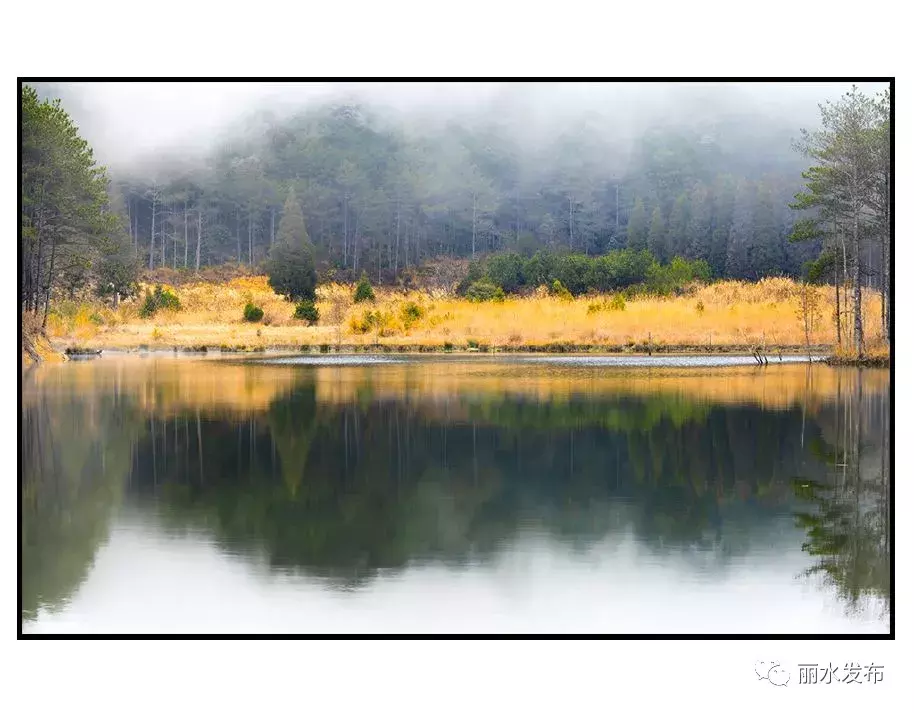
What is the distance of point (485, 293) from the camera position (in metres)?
44.0

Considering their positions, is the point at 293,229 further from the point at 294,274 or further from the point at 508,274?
the point at 508,274

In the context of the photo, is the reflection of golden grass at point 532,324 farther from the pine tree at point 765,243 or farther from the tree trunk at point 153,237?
the tree trunk at point 153,237

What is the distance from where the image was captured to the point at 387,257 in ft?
220

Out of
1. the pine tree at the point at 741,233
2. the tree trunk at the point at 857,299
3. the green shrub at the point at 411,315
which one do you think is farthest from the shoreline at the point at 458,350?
the pine tree at the point at 741,233

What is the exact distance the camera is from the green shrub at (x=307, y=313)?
39.7 meters

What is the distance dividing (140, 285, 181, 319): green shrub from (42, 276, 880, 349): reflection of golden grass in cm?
35

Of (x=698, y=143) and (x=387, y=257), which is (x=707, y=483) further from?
(x=698, y=143)

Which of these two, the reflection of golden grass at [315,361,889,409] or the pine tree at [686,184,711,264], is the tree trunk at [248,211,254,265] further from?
the reflection of golden grass at [315,361,889,409]

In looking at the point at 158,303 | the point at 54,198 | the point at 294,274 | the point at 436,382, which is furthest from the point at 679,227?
the point at 436,382

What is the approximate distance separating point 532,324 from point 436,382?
13.6 m

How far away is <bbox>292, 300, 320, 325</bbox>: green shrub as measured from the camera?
39.7m

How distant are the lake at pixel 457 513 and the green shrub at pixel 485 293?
2466 centimetres

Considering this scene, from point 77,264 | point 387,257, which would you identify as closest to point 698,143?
point 387,257
